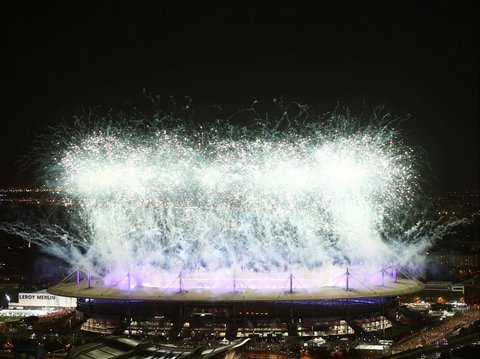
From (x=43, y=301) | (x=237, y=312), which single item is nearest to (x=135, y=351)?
(x=237, y=312)

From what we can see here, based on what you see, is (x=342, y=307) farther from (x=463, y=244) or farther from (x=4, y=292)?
(x=463, y=244)

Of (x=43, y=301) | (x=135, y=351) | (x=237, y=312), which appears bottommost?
(x=135, y=351)

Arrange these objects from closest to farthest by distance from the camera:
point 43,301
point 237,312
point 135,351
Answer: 1. point 135,351
2. point 237,312
3. point 43,301

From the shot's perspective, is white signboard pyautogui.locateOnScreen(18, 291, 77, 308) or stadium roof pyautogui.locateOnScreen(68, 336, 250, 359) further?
white signboard pyautogui.locateOnScreen(18, 291, 77, 308)

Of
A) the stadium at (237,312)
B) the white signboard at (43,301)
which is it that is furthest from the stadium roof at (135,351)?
the white signboard at (43,301)

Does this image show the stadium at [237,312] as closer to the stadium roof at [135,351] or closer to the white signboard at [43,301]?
the white signboard at [43,301]

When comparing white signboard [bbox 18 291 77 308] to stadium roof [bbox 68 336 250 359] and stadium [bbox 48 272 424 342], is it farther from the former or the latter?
stadium roof [bbox 68 336 250 359]

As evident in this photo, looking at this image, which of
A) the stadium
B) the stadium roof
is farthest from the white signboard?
the stadium roof

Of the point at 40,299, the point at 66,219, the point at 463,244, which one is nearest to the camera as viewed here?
the point at 40,299

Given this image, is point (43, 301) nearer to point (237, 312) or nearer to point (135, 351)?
point (237, 312)

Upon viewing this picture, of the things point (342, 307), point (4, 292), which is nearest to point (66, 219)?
point (4, 292)

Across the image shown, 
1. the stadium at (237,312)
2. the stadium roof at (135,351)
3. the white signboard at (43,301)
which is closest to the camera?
the stadium roof at (135,351)
